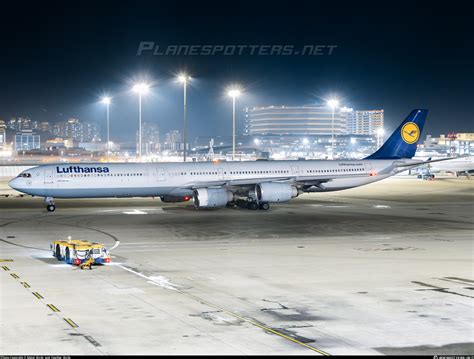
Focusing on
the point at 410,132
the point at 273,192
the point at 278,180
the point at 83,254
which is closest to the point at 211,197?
the point at 273,192

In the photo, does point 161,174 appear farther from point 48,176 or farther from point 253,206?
point 48,176

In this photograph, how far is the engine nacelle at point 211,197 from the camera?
50.6 m

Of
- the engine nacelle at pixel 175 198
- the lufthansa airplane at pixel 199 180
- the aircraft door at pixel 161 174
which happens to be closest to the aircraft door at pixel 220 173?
the lufthansa airplane at pixel 199 180

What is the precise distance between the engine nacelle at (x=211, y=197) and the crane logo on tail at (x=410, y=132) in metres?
20.5

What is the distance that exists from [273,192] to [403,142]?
17491 mm

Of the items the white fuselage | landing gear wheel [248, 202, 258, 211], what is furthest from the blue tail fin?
landing gear wheel [248, 202, 258, 211]

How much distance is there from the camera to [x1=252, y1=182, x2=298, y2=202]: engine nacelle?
5159 centimetres

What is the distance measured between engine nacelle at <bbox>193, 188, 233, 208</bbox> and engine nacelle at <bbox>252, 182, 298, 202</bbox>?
2.26 meters

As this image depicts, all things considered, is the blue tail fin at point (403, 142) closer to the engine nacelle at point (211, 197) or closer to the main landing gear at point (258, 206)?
the main landing gear at point (258, 206)

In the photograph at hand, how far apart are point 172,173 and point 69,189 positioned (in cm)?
771

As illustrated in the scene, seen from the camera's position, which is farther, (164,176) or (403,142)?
(403,142)

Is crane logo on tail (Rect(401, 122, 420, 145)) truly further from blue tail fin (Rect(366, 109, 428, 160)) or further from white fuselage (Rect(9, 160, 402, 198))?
white fuselage (Rect(9, 160, 402, 198))

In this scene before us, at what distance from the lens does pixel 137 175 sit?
175ft

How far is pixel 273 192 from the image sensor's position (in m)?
51.8
